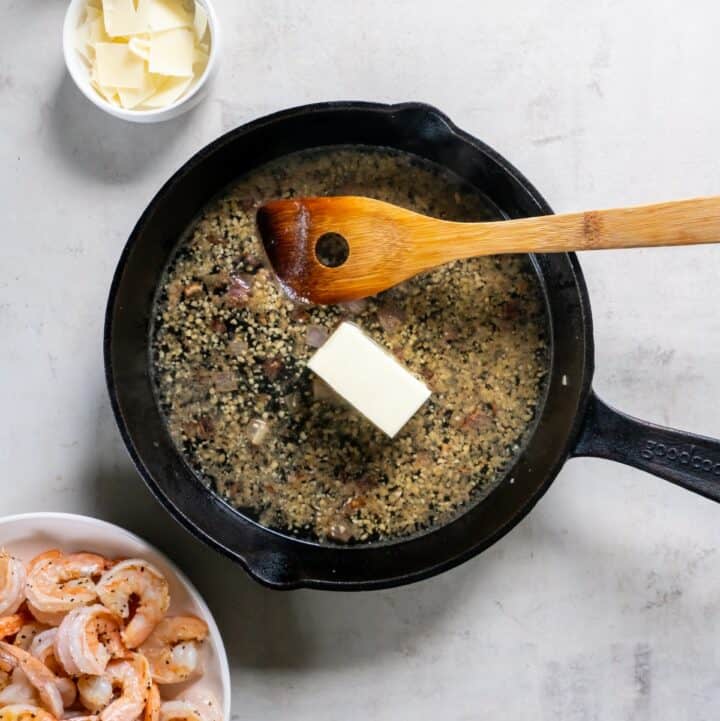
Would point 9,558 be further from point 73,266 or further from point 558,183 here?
point 558,183

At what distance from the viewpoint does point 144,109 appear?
164cm

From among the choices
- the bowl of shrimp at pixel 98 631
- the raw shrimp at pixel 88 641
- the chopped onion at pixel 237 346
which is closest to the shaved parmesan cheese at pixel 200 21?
the chopped onion at pixel 237 346

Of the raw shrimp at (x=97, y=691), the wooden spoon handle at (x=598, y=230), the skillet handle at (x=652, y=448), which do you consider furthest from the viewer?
the raw shrimp at (x=97, y=691)

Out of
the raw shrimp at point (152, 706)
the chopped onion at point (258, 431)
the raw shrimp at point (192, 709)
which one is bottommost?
the raw shrimp at point (192, 709)

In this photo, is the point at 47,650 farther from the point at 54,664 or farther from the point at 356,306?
the point at 356,306

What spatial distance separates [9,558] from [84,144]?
0.74 meters

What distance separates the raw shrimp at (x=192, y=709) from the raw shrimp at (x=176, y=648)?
4cm

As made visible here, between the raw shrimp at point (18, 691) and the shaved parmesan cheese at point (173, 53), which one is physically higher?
the shaved parmesan cheese at point (173, 53)

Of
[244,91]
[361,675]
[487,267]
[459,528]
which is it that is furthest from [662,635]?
[244,91]

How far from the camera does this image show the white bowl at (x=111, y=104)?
1.61 m

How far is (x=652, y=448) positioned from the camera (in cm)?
146

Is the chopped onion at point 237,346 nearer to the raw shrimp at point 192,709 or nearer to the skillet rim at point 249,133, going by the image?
the skillet rim at point 249,133

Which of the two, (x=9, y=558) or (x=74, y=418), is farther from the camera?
(x=74, y=418)

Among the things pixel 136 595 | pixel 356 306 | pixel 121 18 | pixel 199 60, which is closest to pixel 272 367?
pixel 356 306
